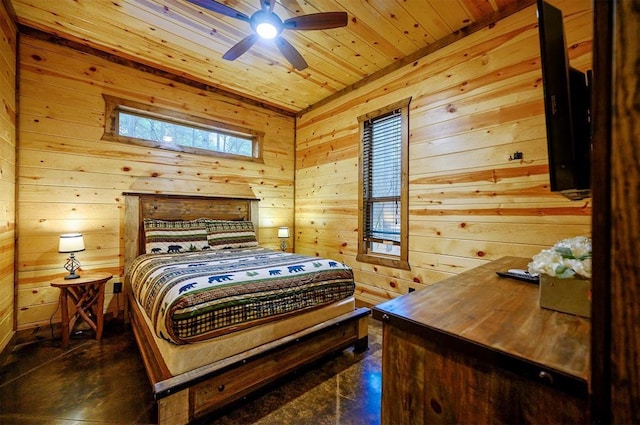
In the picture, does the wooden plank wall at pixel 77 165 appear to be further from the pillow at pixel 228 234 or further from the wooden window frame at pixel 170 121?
the pillow at pixel 228 234

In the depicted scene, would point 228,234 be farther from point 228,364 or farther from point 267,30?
point 267,30

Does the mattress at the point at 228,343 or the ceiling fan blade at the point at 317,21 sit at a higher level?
the ceiling fan blade at the point at 317,21

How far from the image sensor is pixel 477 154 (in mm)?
2449

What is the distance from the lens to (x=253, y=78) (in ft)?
11.5

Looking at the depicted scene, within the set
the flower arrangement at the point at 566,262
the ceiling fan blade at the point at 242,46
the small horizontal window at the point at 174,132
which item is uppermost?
the ceiling fan blade at the point at 242,46

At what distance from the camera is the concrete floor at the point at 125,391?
1604 millimetres

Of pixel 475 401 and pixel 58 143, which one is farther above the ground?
pixel 58 143

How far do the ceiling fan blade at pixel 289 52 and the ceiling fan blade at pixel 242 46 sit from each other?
20 centimetres

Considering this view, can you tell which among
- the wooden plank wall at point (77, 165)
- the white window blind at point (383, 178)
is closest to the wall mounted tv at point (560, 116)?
the white window blind at point (383, 178)

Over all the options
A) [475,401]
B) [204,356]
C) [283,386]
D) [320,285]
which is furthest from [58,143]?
[475,401]

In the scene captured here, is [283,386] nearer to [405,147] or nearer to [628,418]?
[628,418]

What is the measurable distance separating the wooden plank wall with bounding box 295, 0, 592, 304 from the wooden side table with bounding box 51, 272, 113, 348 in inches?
107

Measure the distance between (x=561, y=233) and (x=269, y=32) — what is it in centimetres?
268

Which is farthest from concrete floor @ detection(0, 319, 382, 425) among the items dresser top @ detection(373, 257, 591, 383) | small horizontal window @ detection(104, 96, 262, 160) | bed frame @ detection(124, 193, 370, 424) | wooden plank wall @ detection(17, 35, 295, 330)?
small horizontal window @ detection(104, 96, 262, 160)
